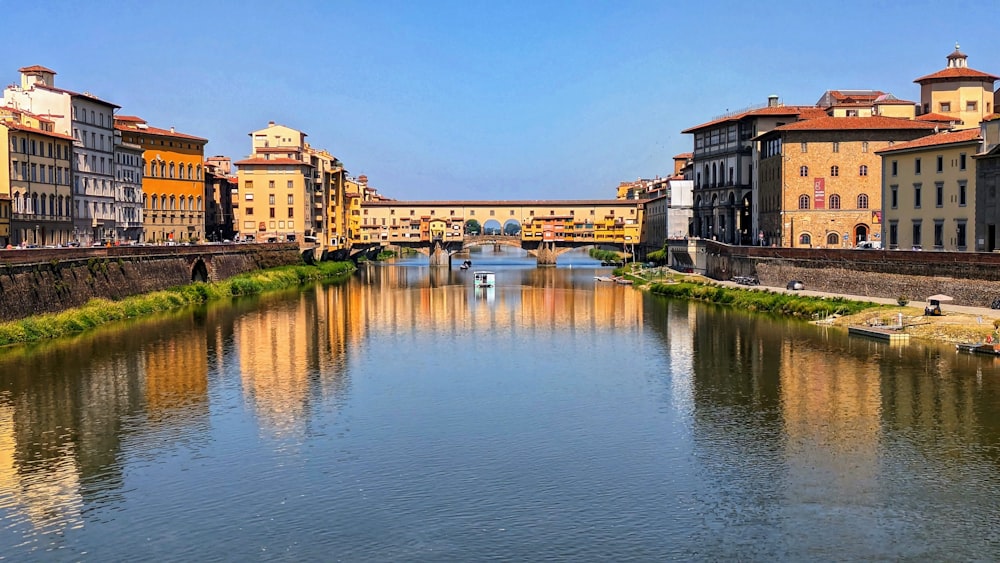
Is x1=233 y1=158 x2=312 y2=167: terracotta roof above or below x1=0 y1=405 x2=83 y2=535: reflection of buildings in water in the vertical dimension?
above

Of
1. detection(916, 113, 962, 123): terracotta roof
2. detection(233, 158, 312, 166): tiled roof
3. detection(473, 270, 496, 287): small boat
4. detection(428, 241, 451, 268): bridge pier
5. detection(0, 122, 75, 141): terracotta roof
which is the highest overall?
detection(916, 113, 962, 123): terracotta roof

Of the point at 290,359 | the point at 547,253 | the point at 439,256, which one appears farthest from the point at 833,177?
the point at 439,256

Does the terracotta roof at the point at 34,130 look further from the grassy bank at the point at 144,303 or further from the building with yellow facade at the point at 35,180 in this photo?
the grassy bank at the point at 144,303

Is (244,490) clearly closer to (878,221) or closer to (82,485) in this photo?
(82,485)

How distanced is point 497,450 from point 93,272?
37464 millimetres

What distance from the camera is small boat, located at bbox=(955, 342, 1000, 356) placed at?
1588 inches

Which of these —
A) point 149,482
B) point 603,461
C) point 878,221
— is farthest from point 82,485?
point 878,221

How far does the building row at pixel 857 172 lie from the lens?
5631 centimetres

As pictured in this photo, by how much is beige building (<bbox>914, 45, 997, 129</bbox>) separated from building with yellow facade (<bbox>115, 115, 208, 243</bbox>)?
68989 millimetres

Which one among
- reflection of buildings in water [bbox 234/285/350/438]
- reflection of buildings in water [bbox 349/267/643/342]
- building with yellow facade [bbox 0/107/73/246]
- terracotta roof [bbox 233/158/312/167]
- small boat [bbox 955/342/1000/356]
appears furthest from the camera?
terracotta roof [bbox 233/158/312/167]

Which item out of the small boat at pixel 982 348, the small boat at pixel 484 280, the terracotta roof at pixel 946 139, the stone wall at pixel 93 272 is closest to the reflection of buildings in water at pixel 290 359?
the stone wall at pixel 93 272

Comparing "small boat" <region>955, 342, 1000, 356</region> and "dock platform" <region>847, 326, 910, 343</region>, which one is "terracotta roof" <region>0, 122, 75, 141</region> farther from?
"small boat" <region>955, 342, 1000, 356</region>

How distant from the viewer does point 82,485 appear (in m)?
24.6

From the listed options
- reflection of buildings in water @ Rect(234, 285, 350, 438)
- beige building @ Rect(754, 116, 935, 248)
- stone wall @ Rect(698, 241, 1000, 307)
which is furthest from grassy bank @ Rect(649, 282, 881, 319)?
reflection of buildings in water @ Rect(234, 285, 350, 438)
